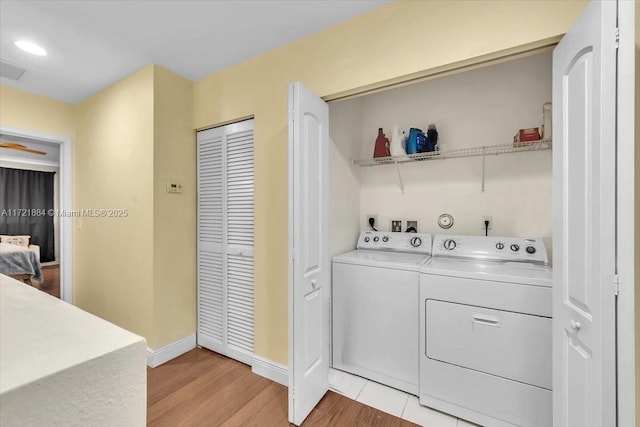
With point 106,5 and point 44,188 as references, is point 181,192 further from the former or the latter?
point 44,188

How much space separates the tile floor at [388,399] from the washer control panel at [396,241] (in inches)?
39.8

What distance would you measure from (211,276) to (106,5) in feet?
6.61

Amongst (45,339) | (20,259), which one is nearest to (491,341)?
(45,339)

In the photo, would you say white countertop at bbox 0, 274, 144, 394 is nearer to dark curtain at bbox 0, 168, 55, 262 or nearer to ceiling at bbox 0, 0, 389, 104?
ceiling at bbox 0, 0, 389, 104

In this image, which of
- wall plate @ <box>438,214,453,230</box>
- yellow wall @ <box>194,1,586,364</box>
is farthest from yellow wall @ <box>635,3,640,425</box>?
wall plate @ <box>438,214,453,230</box>

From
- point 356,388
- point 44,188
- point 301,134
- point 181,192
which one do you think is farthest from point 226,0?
point 44,188

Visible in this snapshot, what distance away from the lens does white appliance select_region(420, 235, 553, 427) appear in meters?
1.51

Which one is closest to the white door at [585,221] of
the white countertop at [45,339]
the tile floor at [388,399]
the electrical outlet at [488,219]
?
the tile floor at [388,399]

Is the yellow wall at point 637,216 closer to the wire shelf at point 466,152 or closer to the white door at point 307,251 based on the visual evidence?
Answer: the wire shelf at point 466,152

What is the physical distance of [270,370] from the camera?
2129 mm

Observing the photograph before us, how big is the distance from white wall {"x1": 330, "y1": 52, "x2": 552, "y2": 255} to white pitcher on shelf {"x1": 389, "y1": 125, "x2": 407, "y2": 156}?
201 mm

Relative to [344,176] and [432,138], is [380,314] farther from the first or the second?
[432,138]

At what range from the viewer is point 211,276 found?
2.55 meters

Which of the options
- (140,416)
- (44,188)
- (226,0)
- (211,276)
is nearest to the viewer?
(140,416)
